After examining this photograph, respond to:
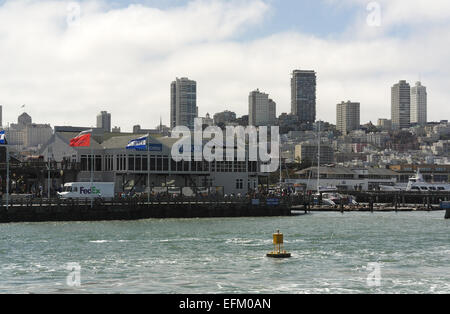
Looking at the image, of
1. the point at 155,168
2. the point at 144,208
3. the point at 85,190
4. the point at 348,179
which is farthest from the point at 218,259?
the point at 348,179

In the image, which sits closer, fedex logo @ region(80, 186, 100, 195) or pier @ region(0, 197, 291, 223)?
pier @ region(0, 197, 291, 223)

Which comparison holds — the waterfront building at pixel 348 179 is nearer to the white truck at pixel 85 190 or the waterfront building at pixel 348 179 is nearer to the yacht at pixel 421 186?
the yacht at pixel 421 186

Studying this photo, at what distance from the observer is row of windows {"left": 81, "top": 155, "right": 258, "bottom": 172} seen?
9450 centimetres

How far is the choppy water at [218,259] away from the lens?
3170cm

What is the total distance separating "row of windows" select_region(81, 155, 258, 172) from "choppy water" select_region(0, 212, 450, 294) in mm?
26667

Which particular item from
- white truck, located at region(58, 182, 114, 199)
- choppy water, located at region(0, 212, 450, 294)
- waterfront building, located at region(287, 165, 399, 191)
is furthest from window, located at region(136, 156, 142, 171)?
waterfront building, located at region(287, 165, 399, 191)

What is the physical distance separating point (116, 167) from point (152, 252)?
5221cm

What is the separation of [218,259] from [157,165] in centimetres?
5498

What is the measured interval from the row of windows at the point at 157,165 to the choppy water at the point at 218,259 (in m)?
26.7

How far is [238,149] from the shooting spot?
3984 inches

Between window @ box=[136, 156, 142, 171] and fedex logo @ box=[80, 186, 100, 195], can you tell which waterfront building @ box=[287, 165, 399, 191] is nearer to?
window @ box=[136, 156, 142, 171]

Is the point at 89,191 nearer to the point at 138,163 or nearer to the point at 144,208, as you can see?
the point at 144,208
